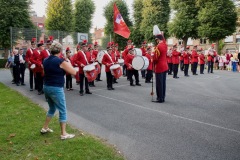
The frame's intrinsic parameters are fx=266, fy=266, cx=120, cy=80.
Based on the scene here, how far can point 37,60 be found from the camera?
38.1ft

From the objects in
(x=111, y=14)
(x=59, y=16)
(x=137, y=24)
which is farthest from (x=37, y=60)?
(x=111, y=14)

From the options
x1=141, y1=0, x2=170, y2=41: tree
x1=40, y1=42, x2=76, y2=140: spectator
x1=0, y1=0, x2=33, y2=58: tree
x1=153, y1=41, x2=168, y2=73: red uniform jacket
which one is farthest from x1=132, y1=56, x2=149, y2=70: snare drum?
x1=141, y1=0, x2=170, y2=41: tree

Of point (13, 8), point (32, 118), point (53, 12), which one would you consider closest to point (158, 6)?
point (53, 12)

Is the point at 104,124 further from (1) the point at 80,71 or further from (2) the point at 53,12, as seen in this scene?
(2) the point at 53,12

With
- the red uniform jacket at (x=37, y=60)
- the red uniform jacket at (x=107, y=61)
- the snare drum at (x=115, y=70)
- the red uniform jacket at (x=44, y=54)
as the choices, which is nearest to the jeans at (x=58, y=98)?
the red uniform jacket at (x=44, y=54)

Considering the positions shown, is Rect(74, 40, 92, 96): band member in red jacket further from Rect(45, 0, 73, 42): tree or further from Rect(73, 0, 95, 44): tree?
Rect(73, 0, 95, 44): tree

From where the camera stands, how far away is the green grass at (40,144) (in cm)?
480

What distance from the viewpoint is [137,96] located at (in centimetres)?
1091

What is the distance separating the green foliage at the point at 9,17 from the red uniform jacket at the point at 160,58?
31.5m

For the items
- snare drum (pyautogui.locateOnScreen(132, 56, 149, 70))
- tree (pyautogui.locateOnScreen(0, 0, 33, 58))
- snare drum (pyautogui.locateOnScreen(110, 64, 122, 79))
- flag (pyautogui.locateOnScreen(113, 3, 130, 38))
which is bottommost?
snare drum (pyautogui.locateOnScreen(110, 64, 122, 79))

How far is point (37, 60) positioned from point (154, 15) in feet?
136

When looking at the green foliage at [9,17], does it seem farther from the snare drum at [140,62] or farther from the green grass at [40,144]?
the green grass at [40,144]

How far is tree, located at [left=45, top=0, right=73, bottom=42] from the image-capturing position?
49.9 metres

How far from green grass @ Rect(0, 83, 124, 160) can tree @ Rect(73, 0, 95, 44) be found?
5248 cm
